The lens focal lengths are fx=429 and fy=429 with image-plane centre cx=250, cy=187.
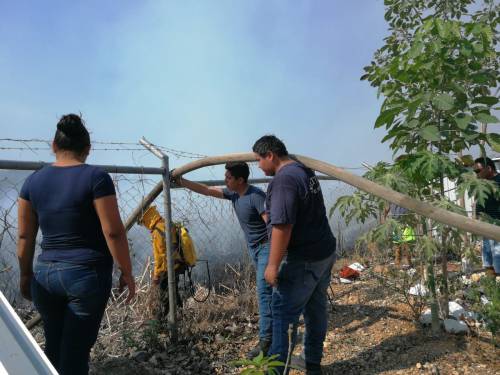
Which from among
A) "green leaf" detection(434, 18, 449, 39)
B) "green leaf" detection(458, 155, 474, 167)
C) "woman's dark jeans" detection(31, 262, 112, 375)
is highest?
"green leaf" detection(434, 18, 449, 39)

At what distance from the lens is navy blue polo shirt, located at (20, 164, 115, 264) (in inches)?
82.6

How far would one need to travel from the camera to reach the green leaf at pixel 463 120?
2.91 m

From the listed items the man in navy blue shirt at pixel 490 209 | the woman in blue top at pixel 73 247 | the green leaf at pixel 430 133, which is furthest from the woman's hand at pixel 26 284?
the man in navy blue shirt at pixel 490 209

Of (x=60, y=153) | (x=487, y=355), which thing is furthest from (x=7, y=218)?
(x=487, y=355)

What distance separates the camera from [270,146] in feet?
9.41

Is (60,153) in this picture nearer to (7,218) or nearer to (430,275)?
(7,218)

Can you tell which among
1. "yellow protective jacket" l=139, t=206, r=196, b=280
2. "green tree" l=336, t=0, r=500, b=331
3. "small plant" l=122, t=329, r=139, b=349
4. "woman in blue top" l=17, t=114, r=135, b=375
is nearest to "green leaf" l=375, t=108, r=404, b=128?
"green tree" l=336, t=0, r=500, b=331

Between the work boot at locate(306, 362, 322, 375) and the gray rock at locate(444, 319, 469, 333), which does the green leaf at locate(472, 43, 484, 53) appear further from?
the work boot at locate(306, 362, 322, 375)

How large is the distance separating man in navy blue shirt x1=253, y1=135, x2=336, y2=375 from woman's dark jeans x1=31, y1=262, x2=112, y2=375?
1.03 meters

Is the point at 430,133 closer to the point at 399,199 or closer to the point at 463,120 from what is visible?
the point at 463,120

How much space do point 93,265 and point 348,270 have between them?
469 centimetres

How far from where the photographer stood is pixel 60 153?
2221mm

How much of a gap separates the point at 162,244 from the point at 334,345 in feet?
5.87

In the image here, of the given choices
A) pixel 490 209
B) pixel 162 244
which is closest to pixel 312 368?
pixel 162 244
